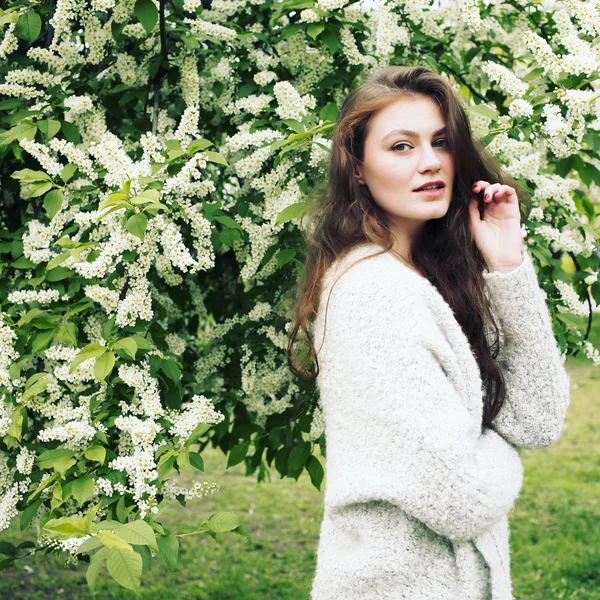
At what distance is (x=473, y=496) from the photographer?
151 cm

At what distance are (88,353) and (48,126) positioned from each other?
0.83m

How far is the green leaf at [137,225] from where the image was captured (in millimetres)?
2070

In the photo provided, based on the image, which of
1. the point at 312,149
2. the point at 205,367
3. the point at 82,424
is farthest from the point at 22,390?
the point at 312,149

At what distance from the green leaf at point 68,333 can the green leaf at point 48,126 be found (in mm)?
607

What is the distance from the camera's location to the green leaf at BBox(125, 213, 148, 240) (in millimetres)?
2070

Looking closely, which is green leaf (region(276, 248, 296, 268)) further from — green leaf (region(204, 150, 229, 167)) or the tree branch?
the tree branch

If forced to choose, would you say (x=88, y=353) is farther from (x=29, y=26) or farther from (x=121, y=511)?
(x=29, y=26)

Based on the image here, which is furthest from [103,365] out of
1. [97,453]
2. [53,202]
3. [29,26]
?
[29,26]

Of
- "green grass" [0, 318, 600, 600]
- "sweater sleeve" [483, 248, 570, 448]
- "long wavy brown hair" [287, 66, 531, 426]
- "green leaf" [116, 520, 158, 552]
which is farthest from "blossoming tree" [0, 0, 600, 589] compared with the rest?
"green grass" [0, 318, 600, 600]

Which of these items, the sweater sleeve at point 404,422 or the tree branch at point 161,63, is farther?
the tree branch at point 161,63

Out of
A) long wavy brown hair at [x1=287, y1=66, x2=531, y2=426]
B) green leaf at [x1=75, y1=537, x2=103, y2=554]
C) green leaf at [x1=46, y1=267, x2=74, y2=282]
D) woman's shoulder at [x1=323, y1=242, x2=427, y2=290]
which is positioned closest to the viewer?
woman's shoulder at [x1=323, y1=242, x2=427, y2=290]

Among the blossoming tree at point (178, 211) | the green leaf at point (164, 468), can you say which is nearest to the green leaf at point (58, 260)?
the blossoming tree at point (178, 211)

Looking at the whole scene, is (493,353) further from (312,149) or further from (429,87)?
(312,149)

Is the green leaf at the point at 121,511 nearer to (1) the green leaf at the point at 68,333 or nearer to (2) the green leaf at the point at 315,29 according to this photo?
(1) the green leaf at the point at 68,333
